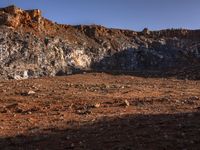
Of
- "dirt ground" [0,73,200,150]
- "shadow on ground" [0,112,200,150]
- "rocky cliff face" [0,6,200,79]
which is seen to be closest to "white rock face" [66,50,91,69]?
"rocky cliff face" [0,6,200,79]

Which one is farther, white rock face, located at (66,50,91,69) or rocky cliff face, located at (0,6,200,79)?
white rock face, located at (66,50,91,69)

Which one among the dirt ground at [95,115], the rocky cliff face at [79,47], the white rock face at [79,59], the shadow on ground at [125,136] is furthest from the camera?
the white rock face at [79,59]

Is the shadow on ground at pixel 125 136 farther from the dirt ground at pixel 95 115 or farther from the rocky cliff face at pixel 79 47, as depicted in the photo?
the rocky cliff face at pixel 79 47

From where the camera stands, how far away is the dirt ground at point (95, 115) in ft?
37.1

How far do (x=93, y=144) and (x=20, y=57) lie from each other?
2240 cm

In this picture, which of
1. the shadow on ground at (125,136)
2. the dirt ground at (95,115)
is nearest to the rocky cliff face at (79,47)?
the dirt ground at (95,115)

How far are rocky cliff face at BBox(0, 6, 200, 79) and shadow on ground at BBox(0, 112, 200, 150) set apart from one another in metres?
18.6

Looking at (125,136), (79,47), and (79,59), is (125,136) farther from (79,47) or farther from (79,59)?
(79,47)

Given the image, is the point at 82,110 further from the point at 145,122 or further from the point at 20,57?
the point at 20,57

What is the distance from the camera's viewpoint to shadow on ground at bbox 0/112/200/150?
1069 cm

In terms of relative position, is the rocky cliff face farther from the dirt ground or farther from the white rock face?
the dirt ground

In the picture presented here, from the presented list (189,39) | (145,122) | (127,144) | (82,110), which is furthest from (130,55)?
(127,144)

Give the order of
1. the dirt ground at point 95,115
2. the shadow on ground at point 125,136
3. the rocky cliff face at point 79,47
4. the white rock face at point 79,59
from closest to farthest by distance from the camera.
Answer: the shadow on ground at point 125,136 < the dirt ground at point 95,115 < the rocky cliff face at point 79,47 < the white rock face at point 79,59

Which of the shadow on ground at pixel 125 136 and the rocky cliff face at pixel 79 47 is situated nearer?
the shadow on ground at pixel 125 136
